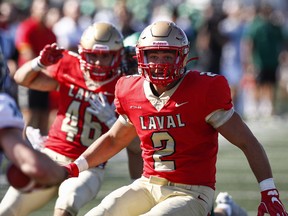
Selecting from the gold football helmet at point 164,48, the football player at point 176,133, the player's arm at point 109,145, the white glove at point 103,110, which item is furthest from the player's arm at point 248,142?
the white glove at point 103,110

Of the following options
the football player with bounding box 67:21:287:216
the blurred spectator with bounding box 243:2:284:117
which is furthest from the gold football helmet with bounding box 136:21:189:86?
the blurred spectator with bounding box 243:2:284:117

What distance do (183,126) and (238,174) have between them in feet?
13.5

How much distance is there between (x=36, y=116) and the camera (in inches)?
409

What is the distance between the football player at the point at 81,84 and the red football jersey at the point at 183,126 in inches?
32.6

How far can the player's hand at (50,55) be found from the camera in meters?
5.64

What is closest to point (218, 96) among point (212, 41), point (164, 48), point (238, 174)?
point (164, 48)

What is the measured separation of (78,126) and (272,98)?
8.98 meters

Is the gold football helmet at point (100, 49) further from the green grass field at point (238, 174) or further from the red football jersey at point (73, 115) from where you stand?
the green grass field at point (238, 174)

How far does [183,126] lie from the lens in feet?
15.5

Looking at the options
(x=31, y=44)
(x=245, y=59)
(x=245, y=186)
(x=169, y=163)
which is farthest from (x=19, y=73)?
(x=245, y=59)

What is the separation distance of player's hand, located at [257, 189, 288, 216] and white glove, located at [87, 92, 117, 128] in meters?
1.40

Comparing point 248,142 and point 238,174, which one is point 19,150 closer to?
point 248,142

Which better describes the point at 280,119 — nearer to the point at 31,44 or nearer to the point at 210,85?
the point at 31,44

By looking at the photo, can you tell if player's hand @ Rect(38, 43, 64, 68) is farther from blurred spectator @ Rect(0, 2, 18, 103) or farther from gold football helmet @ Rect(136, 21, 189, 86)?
blurred spectator @ Rect(0, 2, 18, 103)
